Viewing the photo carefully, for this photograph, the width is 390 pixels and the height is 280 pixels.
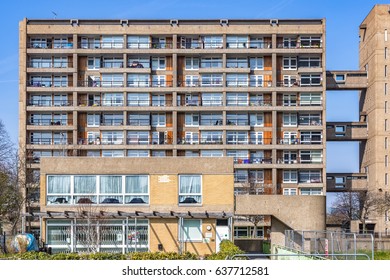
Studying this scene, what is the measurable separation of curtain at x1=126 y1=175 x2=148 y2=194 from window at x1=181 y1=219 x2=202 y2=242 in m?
3.13

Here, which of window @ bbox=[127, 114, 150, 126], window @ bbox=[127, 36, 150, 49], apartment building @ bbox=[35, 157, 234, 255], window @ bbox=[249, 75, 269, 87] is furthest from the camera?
window @ bbox=[249, 75, 269, 87]

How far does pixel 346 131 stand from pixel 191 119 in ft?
64.1

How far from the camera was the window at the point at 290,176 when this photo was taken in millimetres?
81875

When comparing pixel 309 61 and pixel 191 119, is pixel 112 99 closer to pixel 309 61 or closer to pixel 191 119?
pixel 191 119

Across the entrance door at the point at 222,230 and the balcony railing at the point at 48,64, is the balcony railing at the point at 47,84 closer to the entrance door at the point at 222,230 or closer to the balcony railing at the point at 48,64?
the balcony railing at the point at 48,64

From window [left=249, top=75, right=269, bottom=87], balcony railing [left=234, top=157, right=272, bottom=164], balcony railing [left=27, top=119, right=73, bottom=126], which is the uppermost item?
window [left=249, top=75, right=269, bottom=87]

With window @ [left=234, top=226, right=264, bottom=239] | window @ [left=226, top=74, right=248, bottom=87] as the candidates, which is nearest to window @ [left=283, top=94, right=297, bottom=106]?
window @ [left=226, top=74, right=248, bottom=87]

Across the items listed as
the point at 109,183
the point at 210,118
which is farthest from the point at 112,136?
the point at 109,183

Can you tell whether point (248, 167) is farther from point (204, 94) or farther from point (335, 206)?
point (335, 206)

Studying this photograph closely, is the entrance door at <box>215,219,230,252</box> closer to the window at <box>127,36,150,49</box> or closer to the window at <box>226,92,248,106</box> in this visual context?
the window at <box>226,92,248,106</box>

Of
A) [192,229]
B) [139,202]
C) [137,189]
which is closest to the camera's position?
[192,229]

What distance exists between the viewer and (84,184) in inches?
1612

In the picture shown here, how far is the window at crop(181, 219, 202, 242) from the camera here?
131 ft

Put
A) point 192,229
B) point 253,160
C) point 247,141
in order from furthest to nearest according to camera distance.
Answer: point 247,141 → point 253,160 → point 192,229
